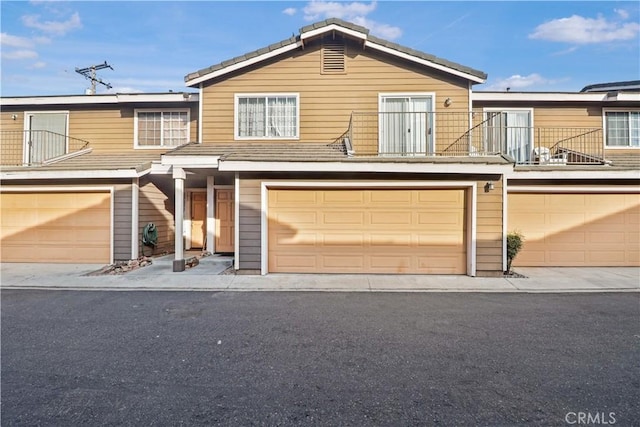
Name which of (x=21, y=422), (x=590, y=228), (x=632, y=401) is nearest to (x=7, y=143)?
(x=21, y=422)

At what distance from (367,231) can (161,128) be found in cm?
789

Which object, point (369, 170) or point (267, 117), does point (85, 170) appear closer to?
point (267, 117)

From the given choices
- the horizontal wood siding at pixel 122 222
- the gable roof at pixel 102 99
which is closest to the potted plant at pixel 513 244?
the gable roof at pixel 102 99

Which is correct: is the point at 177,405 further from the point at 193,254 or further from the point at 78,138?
the point at 78,138

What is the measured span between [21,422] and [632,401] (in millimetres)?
5046

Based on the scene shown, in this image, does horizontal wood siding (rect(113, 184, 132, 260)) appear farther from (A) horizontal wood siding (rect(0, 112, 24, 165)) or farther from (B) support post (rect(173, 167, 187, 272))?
(A) horizontal wood siding (rect(0, 112, 24, 165))

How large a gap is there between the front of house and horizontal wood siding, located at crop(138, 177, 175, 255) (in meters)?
0.06

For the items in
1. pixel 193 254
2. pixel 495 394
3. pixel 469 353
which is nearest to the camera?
pixel 495 394

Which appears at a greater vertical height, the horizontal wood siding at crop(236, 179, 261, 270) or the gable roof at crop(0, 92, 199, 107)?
the gable roof at crop(0, 92, 199, 107)

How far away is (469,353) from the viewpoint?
371 cm

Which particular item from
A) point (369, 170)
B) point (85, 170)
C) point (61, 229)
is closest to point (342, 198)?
point (369, 170)

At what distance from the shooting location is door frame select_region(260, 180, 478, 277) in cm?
760

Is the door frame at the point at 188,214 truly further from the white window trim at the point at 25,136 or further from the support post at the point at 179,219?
the white window trim at the point at 25,136

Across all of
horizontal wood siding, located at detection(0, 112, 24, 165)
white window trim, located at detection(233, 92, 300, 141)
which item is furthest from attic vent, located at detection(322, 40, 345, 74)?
horizontal wood siding, located at detection(0, 112, 24, 165)
